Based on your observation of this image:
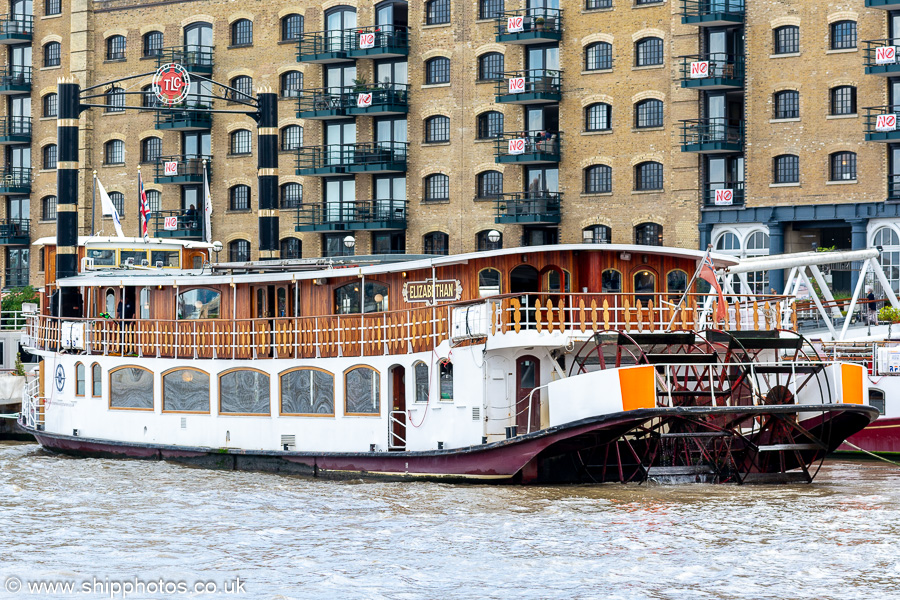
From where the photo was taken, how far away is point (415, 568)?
732 inches

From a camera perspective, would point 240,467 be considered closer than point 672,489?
No

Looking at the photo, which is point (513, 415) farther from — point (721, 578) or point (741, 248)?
point (741, 248)

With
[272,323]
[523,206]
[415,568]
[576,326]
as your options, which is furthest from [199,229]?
[415,568]

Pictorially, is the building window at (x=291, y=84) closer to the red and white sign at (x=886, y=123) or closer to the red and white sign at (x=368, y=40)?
the red and white sign at (x=368, y=40)

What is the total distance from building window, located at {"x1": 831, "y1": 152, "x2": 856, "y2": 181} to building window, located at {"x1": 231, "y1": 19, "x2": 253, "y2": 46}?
81.0 ft

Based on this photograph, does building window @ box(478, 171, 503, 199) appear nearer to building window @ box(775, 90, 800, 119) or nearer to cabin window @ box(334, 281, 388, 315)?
building window @ box(775, 90, 800, 119)

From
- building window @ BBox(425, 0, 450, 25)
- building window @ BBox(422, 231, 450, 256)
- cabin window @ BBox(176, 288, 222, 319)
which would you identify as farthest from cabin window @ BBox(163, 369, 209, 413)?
building window @ BBox(425, 0, 450, 25)

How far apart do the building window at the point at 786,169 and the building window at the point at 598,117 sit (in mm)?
6599

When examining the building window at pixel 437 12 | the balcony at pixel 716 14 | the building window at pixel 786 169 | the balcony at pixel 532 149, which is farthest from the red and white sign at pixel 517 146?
the building window at pixel 786 169

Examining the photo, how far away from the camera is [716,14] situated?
48875 millimetres

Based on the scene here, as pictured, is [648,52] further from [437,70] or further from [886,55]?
[886,55]

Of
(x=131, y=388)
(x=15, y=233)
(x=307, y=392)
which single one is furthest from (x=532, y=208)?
(x=307, y=392)

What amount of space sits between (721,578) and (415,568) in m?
3.73

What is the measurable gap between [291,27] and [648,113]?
15696 millimetres
